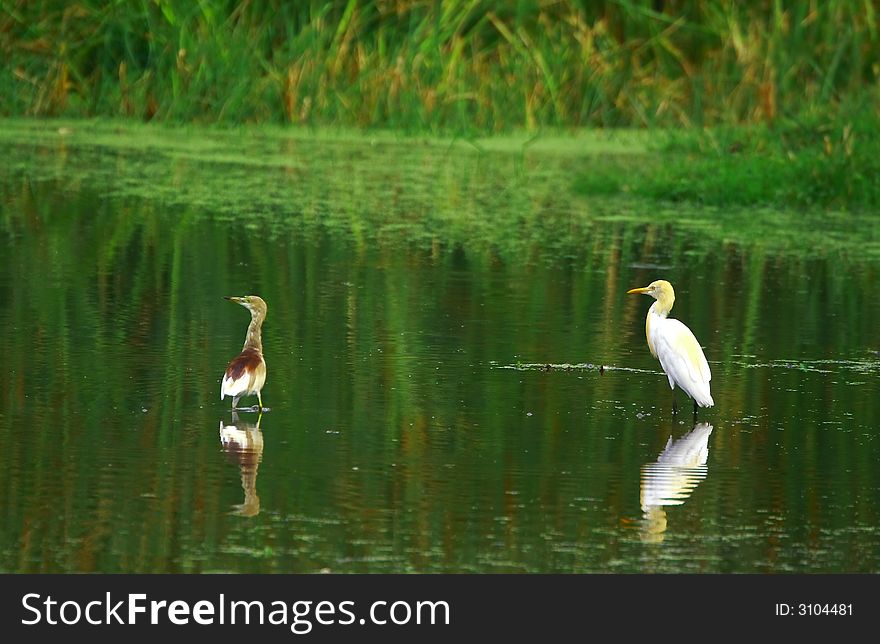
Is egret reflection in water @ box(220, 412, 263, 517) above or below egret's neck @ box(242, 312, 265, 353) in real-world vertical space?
below

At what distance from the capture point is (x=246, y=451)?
269 inches

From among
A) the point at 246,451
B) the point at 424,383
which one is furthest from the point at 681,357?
the point at 246,451

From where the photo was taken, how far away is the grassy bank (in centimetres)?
1848

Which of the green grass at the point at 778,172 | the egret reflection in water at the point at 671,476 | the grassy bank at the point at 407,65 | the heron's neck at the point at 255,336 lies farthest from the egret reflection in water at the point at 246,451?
the grassy bank at the point at 407,65

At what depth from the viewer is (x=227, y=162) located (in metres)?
16.8

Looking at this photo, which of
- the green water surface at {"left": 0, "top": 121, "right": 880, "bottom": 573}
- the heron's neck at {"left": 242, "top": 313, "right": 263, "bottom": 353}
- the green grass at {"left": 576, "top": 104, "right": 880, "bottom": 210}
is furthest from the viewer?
the green grass at {"left": 576, "top": 104, "right": 880, "bottom": 210}

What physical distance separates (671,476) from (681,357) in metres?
1.18

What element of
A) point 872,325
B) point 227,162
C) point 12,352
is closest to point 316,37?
point 227,162

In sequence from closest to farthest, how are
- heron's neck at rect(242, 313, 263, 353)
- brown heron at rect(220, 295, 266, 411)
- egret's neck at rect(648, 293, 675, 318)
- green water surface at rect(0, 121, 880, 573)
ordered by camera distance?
1. green water surface at rect(0, 121, 880, 573)
2. brown heron at rect(220, 295, 266, 411)
3. heron's neck at rect(242, 313, 263, 353)
4. egret's neck at rect(648, 293, 675, 318)

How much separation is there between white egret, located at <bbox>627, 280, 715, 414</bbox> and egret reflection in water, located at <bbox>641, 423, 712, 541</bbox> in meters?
A: 0.19

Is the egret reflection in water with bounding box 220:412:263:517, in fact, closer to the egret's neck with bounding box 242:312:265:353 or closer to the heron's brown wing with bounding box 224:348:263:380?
the heron's brown wing with bounding box 224:348:263:380

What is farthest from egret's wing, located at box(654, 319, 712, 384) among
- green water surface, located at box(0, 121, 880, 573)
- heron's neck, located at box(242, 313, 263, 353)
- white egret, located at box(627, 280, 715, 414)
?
heron's neck, located at box(242, 313, 263, 353)

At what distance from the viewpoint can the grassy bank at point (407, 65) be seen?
18.5m

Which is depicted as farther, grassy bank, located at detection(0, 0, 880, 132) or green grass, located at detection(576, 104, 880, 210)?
grassy bank, located at detection(0, 0, 880, 132)
